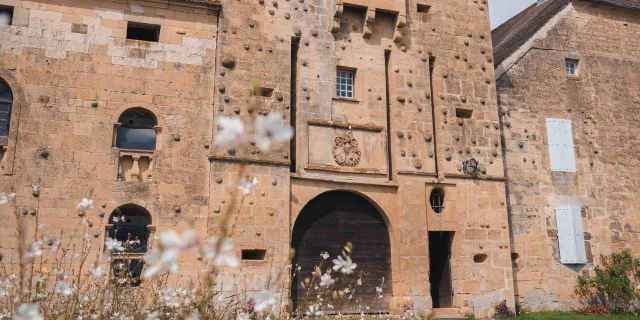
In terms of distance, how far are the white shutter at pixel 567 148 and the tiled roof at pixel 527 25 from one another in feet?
7.90

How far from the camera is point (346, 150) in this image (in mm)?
11602

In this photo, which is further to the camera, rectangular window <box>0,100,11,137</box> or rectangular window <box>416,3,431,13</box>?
rectangular window <box>416,3,431,13</box>

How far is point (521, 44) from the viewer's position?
14445mm

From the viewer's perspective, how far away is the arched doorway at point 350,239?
1116 cm

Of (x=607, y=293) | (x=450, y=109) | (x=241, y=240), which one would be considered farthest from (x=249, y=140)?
(x=607, y=293)

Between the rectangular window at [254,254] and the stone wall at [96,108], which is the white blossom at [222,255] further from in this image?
the rectangular window at [254,254]

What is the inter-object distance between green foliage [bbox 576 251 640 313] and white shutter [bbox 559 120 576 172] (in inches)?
96.3

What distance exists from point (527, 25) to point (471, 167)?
646cm

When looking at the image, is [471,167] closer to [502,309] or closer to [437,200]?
[437,200]

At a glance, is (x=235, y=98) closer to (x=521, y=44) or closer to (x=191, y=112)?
(x=191, y=112)

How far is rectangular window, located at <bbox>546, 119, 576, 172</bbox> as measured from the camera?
13812mm

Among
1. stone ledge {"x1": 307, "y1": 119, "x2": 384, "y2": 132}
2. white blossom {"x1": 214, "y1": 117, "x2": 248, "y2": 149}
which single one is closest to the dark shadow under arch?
stone ledge {"x1": 307, "y1": 119, "x2": 384, "y2": 132}

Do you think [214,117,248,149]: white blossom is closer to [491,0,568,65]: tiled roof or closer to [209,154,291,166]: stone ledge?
[209,154,291,166]: stone ledge

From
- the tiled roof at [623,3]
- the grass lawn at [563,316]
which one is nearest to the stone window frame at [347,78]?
the grass lawn at [563,316]
